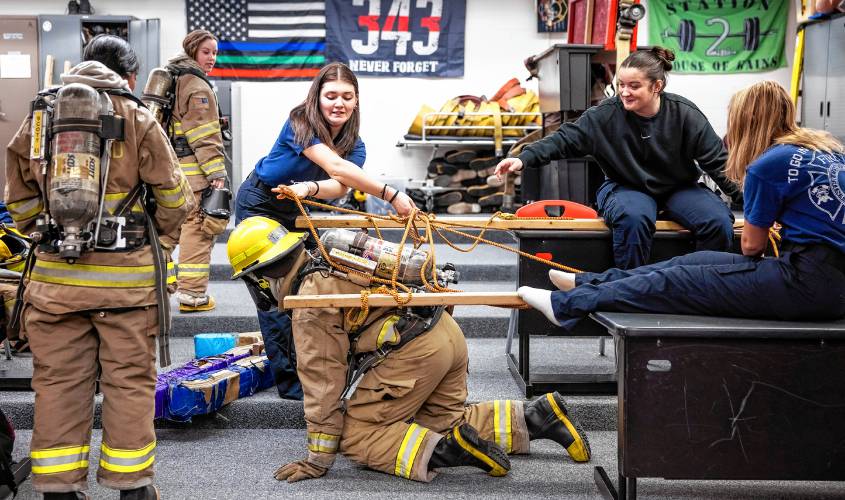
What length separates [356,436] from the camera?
2943mm

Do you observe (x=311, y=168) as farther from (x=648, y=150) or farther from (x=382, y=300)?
(x=648, y=150)

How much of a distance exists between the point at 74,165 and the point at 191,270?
2934mm

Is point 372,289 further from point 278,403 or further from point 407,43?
point 407,43

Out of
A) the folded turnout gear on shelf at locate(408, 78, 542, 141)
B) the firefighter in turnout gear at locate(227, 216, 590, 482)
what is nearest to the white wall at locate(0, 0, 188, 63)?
the folded turnout gear on shelf at locate(408, 78, 542, 141)

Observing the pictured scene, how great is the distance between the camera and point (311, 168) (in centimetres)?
345

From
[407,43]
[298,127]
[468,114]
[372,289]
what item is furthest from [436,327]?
[407,43]

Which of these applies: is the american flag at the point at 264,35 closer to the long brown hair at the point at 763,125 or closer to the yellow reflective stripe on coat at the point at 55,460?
the long brown hair at the point at 763,125

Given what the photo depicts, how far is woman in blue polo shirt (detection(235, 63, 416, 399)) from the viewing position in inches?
128

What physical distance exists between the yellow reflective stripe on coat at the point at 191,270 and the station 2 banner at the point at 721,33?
6588 mm

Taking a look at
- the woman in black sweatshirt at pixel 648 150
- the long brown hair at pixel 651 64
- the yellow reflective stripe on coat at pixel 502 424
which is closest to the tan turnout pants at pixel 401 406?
the yellow reflective stripe on coat at pixel 502 424

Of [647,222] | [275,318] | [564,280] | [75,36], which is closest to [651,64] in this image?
[647,222]

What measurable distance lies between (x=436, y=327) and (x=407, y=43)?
727cm

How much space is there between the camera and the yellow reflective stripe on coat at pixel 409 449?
9.55 feet

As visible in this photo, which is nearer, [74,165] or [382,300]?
[74,165]
